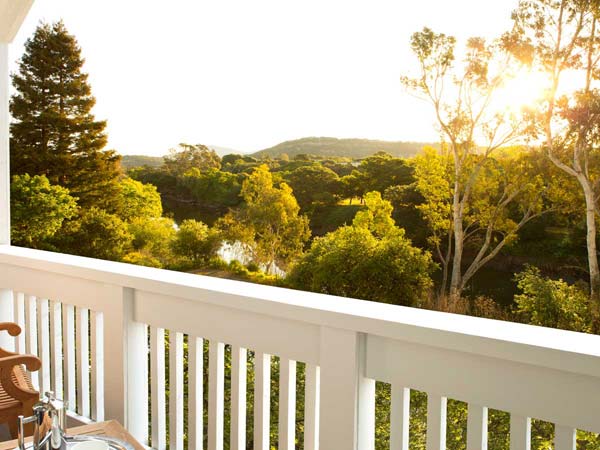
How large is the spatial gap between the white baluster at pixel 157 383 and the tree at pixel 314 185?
2.66 feet

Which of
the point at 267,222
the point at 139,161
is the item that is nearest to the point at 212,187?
the point at 267,222

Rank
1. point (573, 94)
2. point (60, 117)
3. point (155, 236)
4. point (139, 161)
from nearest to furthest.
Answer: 1. point (573, 94)
2. point (155, 236)
3. point (139, 161)
4. point (60, 117)

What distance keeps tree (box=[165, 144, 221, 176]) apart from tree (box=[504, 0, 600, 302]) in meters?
1.55

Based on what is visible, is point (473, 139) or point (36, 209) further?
point (36, 209)

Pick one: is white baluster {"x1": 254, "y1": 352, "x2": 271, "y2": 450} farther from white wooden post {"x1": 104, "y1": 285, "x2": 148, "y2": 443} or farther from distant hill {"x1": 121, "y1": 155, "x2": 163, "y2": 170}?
distant hill {"x1": 121, "y1": 155, "x2": 163, "y2": 170}

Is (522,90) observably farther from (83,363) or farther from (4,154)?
Result: (4,154)

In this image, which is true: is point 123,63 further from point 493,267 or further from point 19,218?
point 493,267

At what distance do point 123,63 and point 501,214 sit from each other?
2.39 metres

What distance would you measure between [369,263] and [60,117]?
2288 millimetres

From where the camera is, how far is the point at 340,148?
2.53 meters

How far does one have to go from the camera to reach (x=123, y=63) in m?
3.53

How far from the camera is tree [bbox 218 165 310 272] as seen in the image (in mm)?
2648

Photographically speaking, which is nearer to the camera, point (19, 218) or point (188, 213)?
point (188, 213)

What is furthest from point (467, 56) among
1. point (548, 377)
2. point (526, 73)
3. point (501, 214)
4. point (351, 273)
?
point (548, 377)
